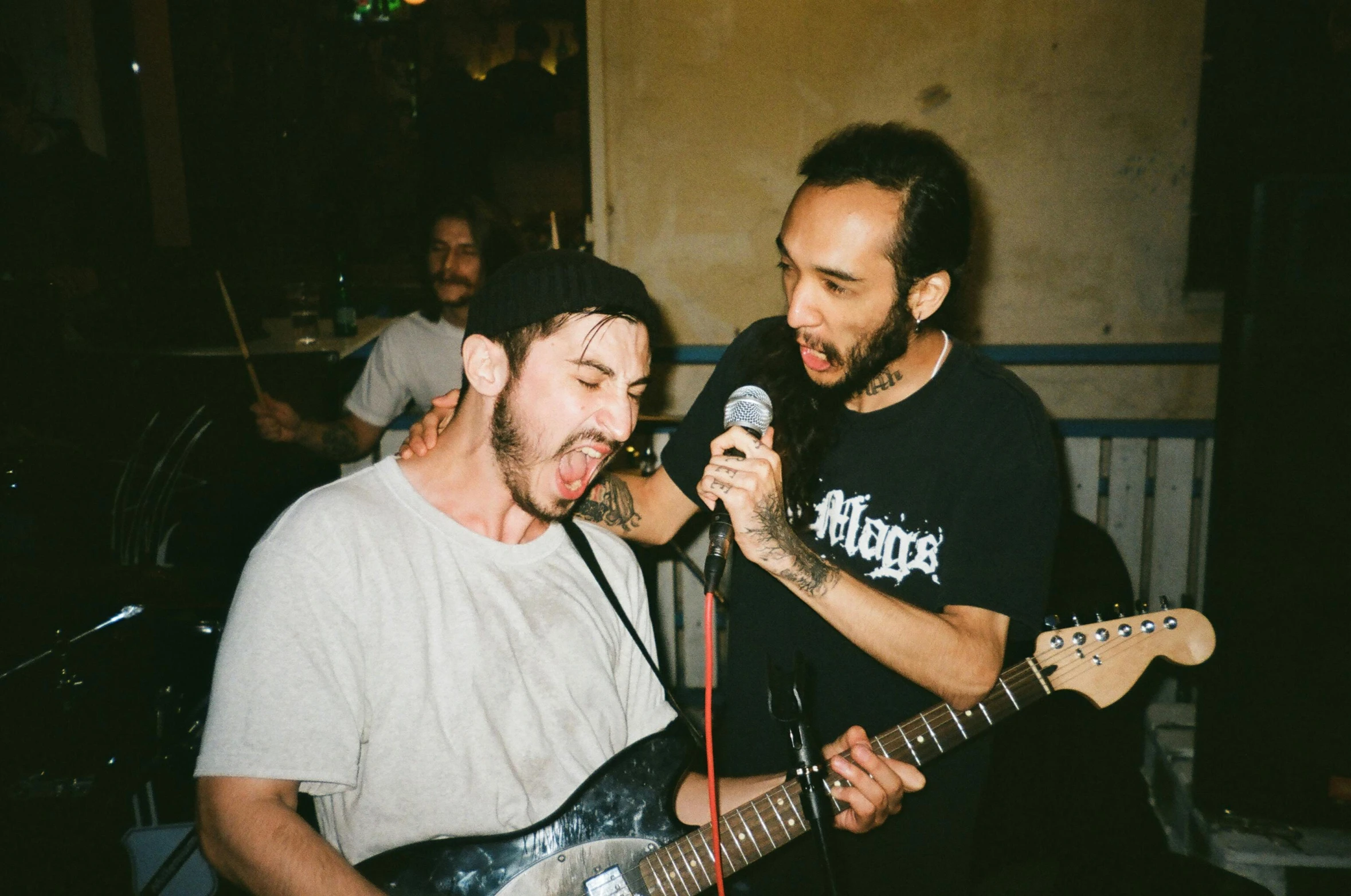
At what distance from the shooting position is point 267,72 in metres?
8.09

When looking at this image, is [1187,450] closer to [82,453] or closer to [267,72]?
[82,453]

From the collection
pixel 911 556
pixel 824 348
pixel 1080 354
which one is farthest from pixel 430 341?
pixel 1080 354

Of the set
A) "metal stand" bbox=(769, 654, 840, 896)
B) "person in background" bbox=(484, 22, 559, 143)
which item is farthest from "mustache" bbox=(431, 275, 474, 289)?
"person in background" bbox=(484, 22, 559, 143)

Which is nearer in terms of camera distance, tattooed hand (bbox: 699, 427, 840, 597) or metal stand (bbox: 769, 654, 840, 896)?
metal stand (bbox: 769, 654, 840, 896)

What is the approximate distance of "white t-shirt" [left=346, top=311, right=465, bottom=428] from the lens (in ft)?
13.8

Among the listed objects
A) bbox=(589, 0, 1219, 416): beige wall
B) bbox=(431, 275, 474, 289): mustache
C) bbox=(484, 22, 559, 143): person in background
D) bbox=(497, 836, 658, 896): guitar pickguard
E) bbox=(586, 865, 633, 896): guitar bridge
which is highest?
bbox=(484, 22, 559, 143): person in background

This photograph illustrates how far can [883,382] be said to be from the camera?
2.10m

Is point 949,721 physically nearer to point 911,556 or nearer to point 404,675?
point 911,556

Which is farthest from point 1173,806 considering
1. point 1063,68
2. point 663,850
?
point 1063,68

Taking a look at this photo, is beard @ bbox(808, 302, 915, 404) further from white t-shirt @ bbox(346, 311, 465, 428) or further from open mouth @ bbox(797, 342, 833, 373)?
white t-shirt @ bbox(346, 311, 465, 428)

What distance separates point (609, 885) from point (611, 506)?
3.11 ft

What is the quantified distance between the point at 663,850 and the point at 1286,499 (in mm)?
1899

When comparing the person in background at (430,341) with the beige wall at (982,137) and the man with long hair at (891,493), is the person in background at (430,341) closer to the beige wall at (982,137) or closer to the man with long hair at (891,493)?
the beige wall at (982,137)

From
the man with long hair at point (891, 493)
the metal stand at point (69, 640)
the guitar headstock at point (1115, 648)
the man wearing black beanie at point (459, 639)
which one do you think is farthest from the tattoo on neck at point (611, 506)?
the metal stand at point (69, 640)
